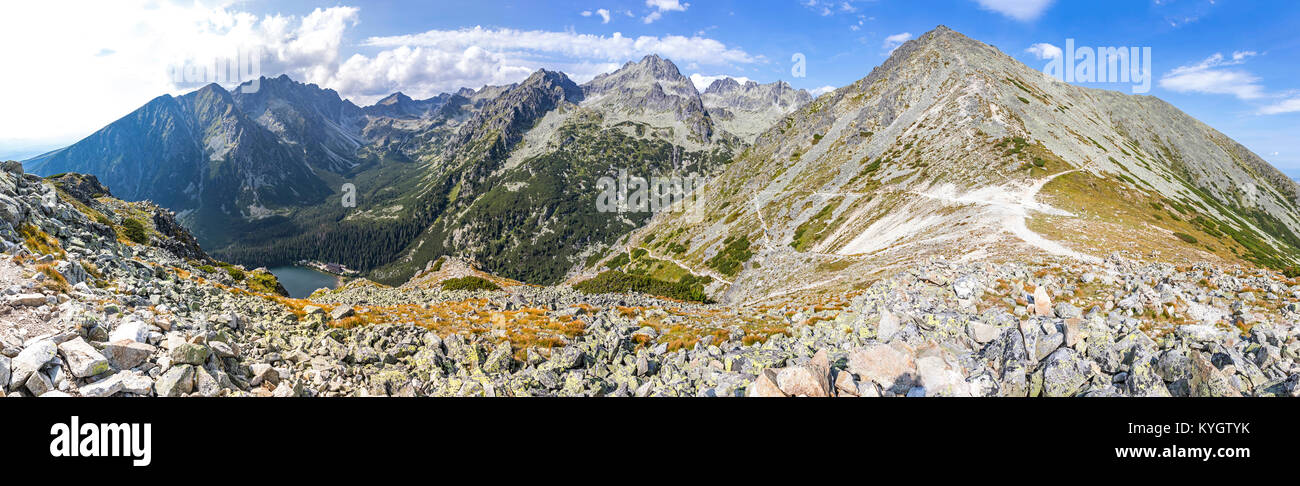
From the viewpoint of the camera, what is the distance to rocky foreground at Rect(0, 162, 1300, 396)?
1262cm

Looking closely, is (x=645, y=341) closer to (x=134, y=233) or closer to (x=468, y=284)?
(x=468, y=284)

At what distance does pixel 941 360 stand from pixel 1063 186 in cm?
8422

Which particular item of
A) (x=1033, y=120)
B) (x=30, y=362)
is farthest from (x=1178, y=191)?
(x=30, y=362)

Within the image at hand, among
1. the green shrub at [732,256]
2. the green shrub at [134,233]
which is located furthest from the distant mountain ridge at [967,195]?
the green shrub at [134,233]

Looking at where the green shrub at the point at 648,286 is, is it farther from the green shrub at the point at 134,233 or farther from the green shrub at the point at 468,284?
the green shrub at the point at 134,233

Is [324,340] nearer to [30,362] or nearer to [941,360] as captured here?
[30,362]

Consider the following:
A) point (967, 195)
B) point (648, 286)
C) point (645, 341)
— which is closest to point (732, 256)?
point (648, 286)

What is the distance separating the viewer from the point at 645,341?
2434cm

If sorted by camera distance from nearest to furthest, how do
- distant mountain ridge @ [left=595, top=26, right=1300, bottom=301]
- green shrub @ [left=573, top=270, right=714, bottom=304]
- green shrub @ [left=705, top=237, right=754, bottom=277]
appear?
distant mountain ridge @ [left=595, top=26, right=1300, bottom=301] < green shrub @ [left=573, top=270, right=714, bottom=304] < green shrub @ [left=705, top=237, right=754, bottom=277]

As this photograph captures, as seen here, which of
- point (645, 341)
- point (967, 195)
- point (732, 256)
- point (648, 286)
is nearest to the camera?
point (645, 341)

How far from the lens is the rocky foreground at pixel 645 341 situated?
41.4ft

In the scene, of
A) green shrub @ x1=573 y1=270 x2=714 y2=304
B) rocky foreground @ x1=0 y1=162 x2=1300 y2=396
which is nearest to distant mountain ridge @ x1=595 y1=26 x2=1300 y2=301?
green shrub @ x1=573 y1=270 x2=714 y2=304

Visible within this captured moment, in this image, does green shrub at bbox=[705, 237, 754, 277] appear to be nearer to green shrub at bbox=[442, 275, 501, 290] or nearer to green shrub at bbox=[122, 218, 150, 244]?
green shrub at bbox=[442, 275, 501, 290]
